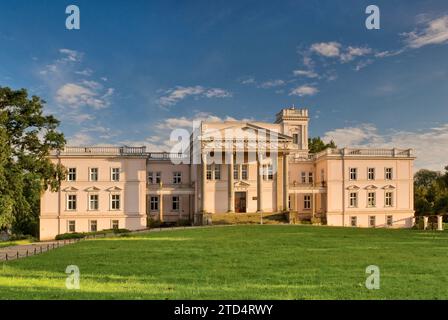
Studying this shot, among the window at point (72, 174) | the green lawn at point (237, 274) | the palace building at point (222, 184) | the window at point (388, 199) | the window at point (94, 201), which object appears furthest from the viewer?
the window at point (388, 199)

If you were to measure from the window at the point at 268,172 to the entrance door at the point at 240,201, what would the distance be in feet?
10.3

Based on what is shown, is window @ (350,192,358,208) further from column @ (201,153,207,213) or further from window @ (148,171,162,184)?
window @ (148,171,162,184)

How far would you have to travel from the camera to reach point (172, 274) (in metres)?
14.9

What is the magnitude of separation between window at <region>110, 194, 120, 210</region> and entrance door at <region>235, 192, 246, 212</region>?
12.7 m

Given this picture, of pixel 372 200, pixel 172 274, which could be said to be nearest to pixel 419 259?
pixel 172 274

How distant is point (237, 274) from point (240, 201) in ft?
131

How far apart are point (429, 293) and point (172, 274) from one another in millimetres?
7169

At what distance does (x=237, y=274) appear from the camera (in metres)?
14.8

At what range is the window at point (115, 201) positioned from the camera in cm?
5291

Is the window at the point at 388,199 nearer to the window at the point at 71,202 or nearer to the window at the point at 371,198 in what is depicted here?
the window at the point at 371,198

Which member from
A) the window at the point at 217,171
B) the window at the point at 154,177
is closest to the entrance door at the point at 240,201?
the window at the point at 217,171

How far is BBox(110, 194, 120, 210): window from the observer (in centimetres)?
5291

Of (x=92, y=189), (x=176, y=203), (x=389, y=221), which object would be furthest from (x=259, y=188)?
(x=92, y=189)
